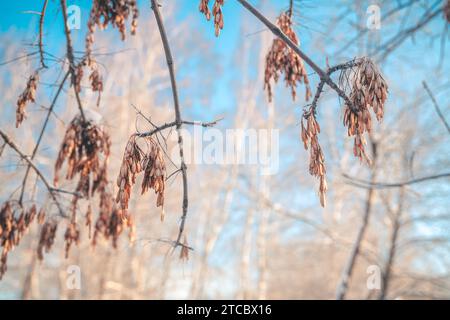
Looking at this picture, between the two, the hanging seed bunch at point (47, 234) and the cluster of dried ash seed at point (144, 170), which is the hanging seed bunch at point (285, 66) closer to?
the cluster of dried ash seed at point (144, 170)

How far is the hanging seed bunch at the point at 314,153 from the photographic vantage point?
1568mm

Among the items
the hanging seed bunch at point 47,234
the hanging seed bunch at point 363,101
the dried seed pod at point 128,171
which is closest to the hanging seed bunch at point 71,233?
the hanging seed bunch at point 47,234

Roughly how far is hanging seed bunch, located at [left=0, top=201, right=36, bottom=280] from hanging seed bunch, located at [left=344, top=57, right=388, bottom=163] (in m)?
2.27

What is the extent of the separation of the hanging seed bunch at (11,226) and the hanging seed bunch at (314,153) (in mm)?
2108

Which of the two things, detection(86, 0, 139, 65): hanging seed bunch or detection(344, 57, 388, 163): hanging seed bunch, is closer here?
detection(344, 57, 388, 163): hanging seed bunch

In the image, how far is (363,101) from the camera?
1.62 m

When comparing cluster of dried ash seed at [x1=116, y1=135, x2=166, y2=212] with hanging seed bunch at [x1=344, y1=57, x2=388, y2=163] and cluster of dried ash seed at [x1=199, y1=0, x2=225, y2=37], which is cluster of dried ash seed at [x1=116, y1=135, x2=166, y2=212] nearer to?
cluster of dried ash seed at [x1=199, y1=0, x2=225, y2=37]

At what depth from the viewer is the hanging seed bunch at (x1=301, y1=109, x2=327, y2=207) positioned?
157 cm

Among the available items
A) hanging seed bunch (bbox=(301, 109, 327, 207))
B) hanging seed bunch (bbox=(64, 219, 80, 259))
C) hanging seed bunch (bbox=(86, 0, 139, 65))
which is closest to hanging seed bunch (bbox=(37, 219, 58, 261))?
hanging seed bunch (bbox=(64, 219, 80, 259))

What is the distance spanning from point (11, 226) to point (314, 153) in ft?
7.31

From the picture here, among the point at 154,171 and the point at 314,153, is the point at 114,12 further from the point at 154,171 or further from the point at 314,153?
the point at 314,153

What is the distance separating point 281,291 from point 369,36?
9947 millimetres
